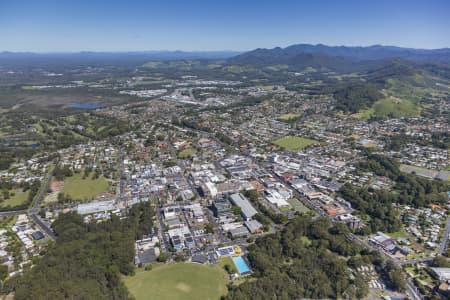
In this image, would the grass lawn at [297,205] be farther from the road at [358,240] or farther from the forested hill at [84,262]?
the forested hill at [84,262]

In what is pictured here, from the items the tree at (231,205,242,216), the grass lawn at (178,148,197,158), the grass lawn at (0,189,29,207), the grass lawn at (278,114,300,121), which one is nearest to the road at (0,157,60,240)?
the grass lawn at (0,189,29,207)

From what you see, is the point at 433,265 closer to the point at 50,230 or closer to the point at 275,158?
the point at 275,158

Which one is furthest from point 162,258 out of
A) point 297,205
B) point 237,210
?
point 297,205

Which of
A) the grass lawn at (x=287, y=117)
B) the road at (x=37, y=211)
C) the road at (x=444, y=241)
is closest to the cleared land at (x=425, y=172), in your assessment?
the road at (x=444, y=241)

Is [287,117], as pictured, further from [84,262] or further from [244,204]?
[84,262]

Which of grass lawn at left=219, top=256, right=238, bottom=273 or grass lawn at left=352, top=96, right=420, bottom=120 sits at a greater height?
grass lawn at left=352, top=96, right=420, bottom=120

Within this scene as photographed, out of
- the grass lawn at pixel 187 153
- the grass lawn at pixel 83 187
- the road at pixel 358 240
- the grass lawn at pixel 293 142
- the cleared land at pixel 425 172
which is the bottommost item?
the road at pixel 358 240

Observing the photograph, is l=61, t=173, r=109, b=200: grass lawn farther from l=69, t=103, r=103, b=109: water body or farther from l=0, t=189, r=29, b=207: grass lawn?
l=69, t=103, r=103, b=109: water body
